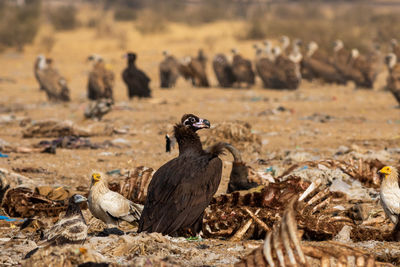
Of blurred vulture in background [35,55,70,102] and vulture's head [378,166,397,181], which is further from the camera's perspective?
blurred vulture in background [35,55,70,102]

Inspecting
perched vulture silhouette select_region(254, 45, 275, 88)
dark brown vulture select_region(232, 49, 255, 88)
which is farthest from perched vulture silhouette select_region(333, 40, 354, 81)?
dark brown vulture select_region(232, 49, 255, 88)

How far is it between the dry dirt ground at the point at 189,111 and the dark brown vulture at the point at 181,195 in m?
0.29

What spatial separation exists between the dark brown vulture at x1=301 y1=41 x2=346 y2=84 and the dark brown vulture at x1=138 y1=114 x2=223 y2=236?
1902cm

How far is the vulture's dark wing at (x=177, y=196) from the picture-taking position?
5.34 metres

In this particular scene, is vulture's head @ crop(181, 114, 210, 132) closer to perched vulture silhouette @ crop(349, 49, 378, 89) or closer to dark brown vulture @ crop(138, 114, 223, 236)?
dark brown vulture @ crop(138, 114, 223, 236)

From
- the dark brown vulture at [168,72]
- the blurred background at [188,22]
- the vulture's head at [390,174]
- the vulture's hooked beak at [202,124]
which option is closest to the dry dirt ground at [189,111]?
the dark brown vulture at [168,72]

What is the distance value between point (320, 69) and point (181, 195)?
19.6 meters

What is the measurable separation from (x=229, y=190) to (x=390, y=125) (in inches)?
297

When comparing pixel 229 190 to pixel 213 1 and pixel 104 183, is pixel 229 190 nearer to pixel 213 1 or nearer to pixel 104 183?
pixel 104 183

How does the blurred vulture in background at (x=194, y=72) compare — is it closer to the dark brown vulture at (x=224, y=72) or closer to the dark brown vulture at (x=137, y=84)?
the dark brown vulture at (x=224, y=72)

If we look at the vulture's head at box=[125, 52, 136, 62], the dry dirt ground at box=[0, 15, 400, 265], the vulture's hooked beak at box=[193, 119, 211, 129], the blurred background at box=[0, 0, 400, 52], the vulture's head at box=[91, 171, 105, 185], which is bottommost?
the dry dirt ground at box=[0, 15, 400, 265]

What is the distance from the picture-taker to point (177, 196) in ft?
17.7

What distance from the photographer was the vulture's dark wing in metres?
5.34

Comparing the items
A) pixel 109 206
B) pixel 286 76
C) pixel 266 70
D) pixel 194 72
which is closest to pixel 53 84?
pixel 194 72
